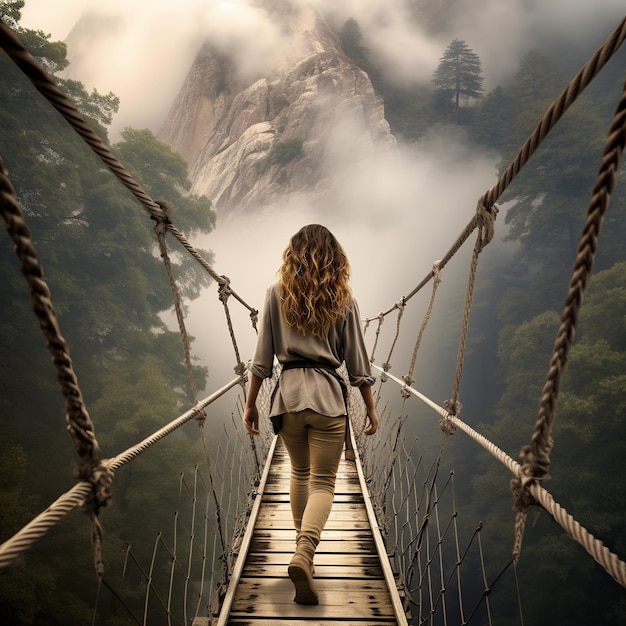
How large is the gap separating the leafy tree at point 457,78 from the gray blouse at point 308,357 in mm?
32256

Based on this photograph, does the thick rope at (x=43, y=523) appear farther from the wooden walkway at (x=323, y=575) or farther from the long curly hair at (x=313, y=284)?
the wooden walkway at (x=323, y=575)

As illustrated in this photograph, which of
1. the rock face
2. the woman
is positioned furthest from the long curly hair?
the rock face

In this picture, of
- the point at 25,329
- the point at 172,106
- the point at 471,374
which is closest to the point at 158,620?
the point at 25,329

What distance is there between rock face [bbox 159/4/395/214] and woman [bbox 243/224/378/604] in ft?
69.4

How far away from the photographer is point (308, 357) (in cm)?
92

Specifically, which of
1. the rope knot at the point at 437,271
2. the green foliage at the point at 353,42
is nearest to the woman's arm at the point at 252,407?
the rope knot at the point at 437,271

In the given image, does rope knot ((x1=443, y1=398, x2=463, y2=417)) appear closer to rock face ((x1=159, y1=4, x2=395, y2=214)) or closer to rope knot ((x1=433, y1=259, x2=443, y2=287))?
rope knot ((x1=433, y1=259, x2=443, y2=287))

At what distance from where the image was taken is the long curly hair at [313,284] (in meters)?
0.89

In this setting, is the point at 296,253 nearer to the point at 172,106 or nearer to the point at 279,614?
the point at 279,614

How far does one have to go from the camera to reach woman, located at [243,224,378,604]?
2.90 feet

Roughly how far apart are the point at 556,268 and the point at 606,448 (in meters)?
8.92

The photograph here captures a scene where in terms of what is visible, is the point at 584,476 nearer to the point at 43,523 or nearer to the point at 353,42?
the point at 43,523

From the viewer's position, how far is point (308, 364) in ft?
3.03

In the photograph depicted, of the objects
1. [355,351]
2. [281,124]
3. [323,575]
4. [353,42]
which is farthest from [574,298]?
[353,42]
